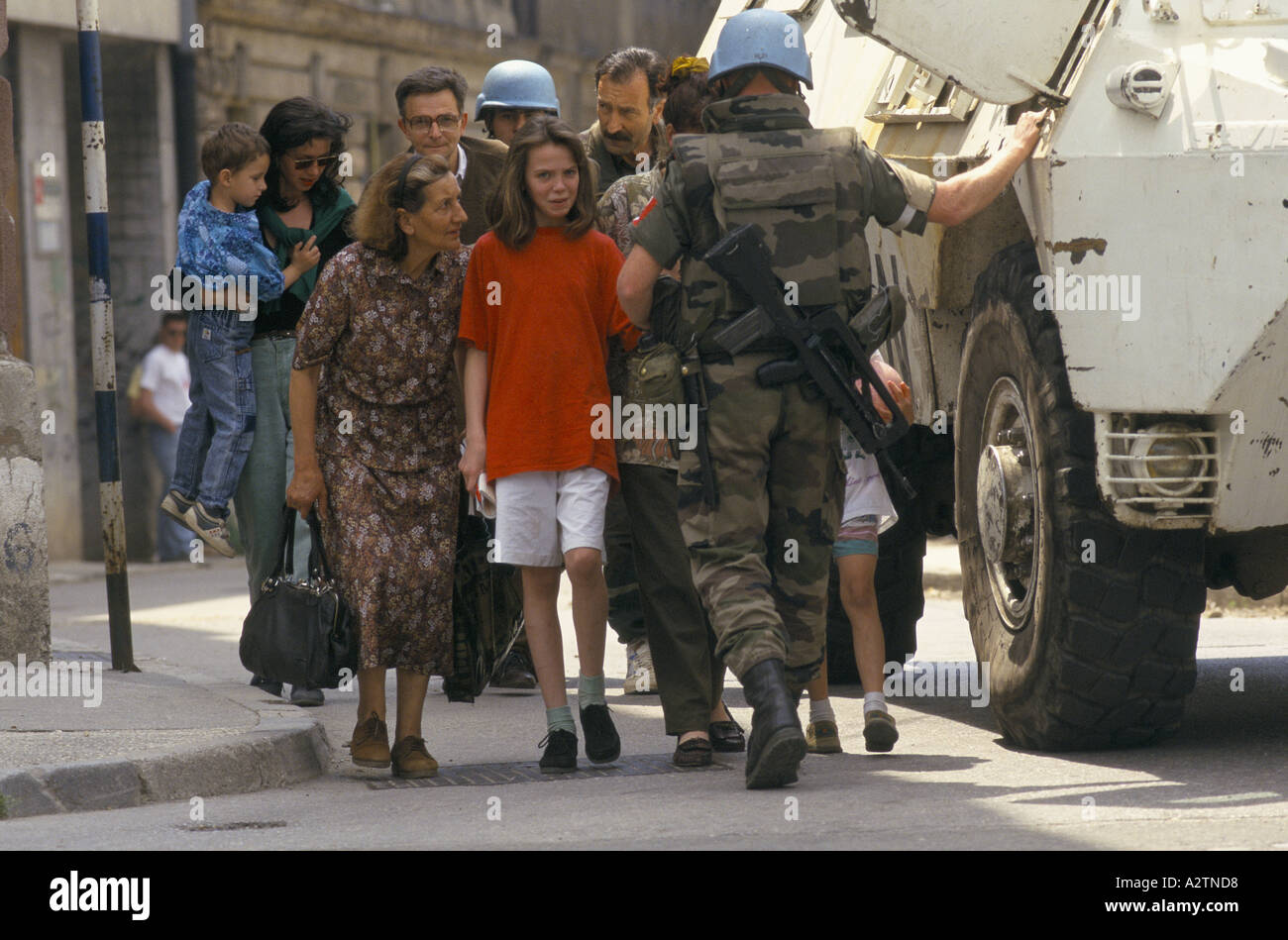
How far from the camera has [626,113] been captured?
7641 millimetres

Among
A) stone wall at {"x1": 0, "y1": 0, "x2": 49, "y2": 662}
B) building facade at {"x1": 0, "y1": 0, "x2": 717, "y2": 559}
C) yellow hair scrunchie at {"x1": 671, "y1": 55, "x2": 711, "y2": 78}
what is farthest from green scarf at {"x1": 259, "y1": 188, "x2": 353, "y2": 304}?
building facade at {"x1": 0, "y1": 0, "x2": 717, "y2": 559}

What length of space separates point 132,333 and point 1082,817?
42.7ft

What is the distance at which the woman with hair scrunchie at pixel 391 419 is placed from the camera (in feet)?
20.7

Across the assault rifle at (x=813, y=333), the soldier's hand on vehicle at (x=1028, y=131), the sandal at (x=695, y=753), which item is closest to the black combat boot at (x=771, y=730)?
the sandal at (x=695, y=753)

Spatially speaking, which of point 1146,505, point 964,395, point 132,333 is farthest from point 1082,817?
point 132,333

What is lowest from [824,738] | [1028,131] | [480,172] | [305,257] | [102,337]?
[824,738]

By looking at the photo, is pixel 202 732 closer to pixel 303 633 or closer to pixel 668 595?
pixel 303 633

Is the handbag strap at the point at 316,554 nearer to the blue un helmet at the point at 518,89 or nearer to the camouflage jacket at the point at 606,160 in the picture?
the camouflage jacket at the point at 606,160

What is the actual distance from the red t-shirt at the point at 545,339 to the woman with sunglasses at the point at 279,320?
5.41 ft

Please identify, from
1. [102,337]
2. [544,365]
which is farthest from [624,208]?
[102,337]

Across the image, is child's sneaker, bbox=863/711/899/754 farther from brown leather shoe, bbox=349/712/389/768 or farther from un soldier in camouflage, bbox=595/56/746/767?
brown leather shoe, bbox=349/712/389/768

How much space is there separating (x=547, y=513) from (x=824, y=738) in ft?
3.52

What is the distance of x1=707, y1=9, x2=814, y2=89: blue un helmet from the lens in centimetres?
593

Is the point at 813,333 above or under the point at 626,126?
under
